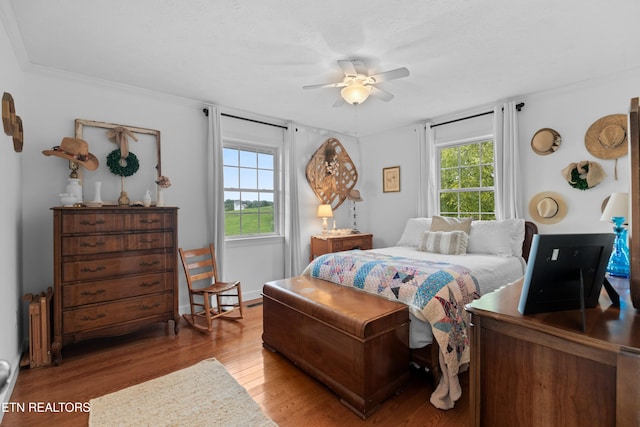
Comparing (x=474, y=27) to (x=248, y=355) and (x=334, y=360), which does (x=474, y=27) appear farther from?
(x=248, y=355)

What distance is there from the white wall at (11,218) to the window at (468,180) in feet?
14.9

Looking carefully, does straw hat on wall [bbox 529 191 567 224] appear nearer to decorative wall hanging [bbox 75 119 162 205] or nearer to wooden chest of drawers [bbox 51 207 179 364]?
wooden chest of drawers [bbox 51 207 179 364]

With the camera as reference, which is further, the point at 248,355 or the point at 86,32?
the point at 248,355

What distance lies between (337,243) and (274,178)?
134 cm

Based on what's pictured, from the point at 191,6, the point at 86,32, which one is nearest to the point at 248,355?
the point at 191,6

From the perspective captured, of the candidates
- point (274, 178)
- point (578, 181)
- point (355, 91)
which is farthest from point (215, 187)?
point (578, 181)

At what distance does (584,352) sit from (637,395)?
0.14 meters

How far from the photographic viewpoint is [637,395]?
32.3 inches

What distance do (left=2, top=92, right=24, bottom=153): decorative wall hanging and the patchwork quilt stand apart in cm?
256

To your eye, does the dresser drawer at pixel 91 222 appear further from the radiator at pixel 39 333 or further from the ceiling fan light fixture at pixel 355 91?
the ceiling fan light fixture at pixel 355 91

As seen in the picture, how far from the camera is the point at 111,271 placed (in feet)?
8.71

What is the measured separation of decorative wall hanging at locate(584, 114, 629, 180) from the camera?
2.90m

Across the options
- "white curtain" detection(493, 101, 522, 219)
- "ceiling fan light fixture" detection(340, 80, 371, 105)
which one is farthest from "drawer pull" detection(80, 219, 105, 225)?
"white curtain" detection(493, 101, 522, 219)

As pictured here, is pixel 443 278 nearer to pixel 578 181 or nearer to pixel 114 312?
pixel 578 181
